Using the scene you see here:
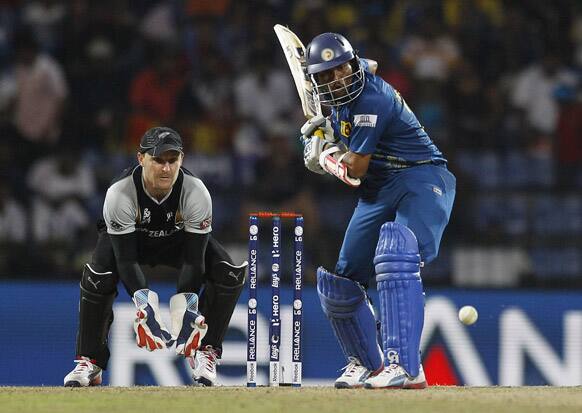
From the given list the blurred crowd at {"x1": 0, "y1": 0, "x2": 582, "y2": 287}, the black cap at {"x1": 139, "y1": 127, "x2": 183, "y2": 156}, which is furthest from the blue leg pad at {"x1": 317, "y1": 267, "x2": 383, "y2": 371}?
the blurred crowd at {"x1": 0, "y1": 0, "x2": 582, "y2": 287}

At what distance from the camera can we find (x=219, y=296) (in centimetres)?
631

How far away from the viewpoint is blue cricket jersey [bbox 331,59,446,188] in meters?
5.49

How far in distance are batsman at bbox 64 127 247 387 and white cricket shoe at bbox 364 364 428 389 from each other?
84cm

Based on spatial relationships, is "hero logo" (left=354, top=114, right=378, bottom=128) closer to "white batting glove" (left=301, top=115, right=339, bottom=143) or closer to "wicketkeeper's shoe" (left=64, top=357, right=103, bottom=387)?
"white batting glove" (left=301, top=115, right=339, bottom=143)

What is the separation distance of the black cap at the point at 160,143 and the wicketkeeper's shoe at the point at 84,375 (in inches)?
47.0

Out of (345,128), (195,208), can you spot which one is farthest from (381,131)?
(195,208)

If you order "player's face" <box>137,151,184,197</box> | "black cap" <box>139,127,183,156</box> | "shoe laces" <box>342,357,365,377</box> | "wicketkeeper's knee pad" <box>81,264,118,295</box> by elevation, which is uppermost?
"black cap" <box>139,127,183,156</box>

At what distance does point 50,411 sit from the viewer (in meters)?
4.68

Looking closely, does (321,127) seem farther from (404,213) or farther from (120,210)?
(120,210)

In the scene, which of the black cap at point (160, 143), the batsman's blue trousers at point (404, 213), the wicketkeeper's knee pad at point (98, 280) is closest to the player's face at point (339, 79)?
the batsman's blue trousers at point (404, 213)

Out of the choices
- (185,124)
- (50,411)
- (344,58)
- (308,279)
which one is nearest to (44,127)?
(185,124)

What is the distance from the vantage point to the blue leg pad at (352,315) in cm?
589

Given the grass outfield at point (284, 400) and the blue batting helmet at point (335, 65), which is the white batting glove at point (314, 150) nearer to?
the blue batting helmet at point (335, 65)

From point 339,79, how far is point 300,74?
78cm
